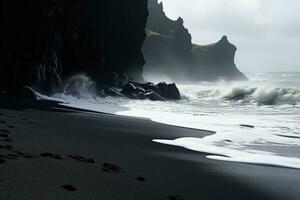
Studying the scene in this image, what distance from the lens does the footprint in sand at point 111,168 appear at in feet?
28.3

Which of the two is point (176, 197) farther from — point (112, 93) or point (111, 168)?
point (112, 93)

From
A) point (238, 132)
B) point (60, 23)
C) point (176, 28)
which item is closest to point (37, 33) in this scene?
point (60, 23)

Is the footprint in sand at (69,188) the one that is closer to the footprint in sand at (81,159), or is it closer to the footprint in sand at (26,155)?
the footprint in sand at (26,155)

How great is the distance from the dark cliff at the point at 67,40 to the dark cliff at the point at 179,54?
5843 cm

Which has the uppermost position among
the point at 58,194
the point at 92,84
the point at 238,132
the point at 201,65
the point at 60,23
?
the point at 201,65

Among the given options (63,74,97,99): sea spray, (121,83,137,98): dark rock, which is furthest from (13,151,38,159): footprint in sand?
(121,83,137,98): dark rock

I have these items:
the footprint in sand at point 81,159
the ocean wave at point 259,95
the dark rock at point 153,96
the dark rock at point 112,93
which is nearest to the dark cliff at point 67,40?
the dark rock at point 112,93

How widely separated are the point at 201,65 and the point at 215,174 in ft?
556

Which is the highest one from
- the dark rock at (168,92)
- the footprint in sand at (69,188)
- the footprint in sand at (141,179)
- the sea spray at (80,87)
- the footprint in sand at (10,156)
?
the dark rock at (168,92)

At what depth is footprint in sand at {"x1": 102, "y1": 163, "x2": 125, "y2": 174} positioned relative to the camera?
863cm

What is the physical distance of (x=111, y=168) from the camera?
8.91 m

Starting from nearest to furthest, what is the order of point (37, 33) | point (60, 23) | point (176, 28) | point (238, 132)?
point (238, 132) < point (37, 33) < point (60, 23) < point (176, 28)

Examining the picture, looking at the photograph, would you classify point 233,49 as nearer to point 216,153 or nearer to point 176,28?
point 176,28

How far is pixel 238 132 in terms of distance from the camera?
18609mm
